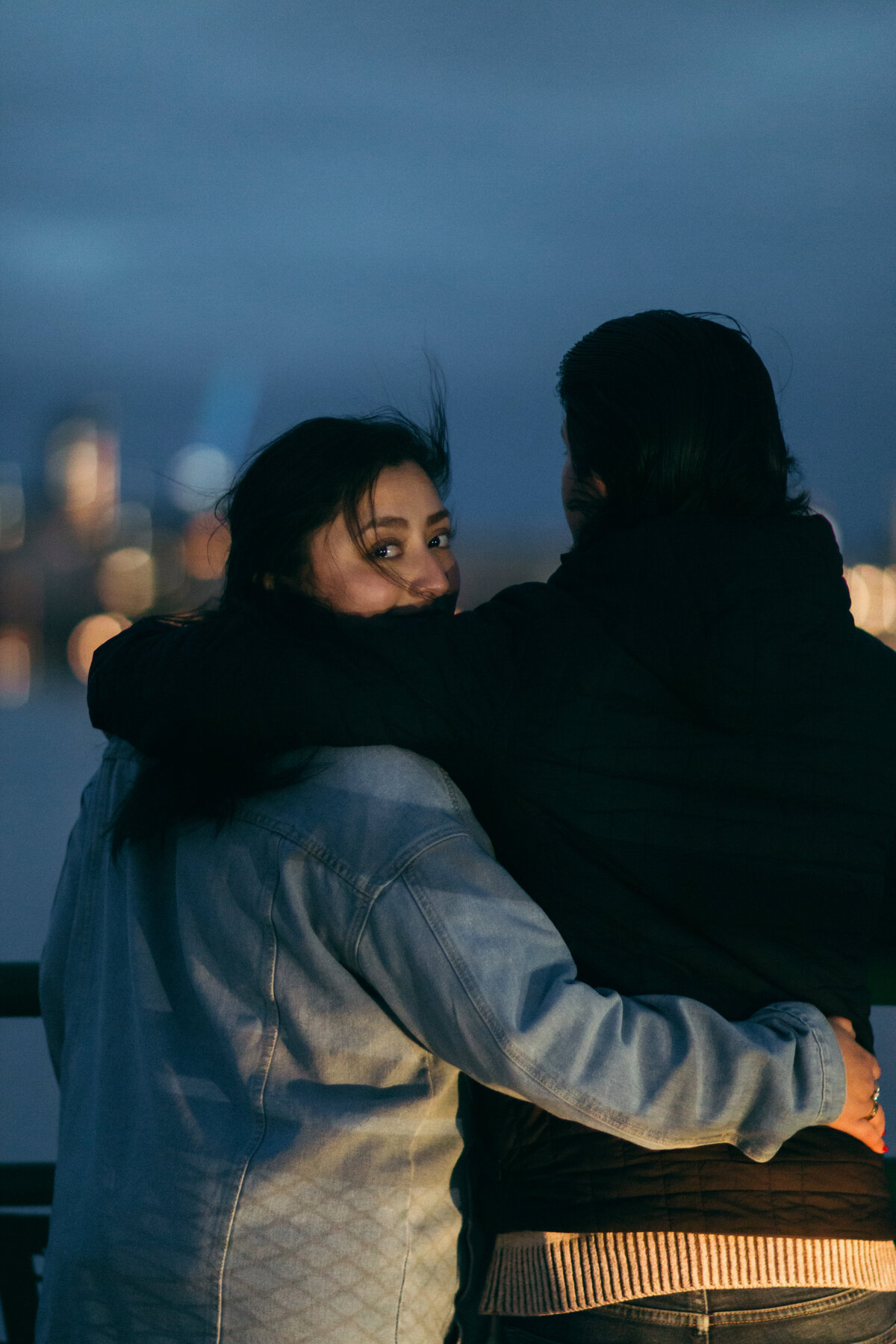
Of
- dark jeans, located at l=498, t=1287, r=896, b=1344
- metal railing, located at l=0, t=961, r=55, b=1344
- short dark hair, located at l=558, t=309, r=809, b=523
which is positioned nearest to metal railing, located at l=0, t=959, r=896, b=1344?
metal railing, located at l=0, t=961, r=55, b=1344

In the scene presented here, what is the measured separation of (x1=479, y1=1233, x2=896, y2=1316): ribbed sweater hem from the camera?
49.0 inches

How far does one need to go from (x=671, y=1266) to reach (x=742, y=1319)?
9cm

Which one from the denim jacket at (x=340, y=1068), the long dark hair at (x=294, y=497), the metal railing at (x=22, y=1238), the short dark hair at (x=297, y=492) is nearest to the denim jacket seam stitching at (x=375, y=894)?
the denim jacket at (x=340, y=1068)

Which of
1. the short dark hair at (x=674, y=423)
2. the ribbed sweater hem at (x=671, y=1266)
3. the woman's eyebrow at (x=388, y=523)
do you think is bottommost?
the ribbed sweater hem at (x=671, y=1266)

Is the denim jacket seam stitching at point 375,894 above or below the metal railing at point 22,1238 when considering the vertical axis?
above

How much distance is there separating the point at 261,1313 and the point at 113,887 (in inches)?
18.5

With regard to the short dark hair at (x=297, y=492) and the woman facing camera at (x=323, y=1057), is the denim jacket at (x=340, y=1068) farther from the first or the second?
the short dark hair at (x=297, y=492)

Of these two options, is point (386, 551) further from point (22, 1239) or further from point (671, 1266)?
point (22, 1239)

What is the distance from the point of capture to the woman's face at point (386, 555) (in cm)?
159

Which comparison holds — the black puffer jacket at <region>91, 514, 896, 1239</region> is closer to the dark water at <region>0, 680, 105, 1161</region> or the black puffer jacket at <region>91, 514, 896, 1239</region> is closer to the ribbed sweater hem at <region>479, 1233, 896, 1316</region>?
the ribbed sweater hem at <region>479, 1233, 896, 1316</region>

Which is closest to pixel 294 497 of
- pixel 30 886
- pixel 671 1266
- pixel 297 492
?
pixel 297 492

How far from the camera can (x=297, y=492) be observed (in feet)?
5.20

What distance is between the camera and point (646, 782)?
1271mm

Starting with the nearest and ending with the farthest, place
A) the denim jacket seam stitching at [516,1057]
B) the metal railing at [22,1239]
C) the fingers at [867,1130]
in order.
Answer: the denim jacket seam stitching at [516,1057]
the fingers at [867,1130]
the metal railing at [22,1239]
